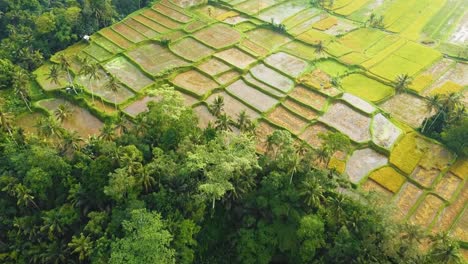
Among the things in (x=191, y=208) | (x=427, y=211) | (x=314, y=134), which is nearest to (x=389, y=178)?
(x=427, y=211)

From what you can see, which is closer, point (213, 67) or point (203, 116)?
point (203, 116)

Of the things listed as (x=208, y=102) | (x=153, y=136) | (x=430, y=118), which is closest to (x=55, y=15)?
(x=208, y=102)

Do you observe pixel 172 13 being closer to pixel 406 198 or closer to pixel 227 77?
pixel 227 77

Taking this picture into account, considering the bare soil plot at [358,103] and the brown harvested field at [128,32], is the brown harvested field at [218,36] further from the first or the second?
the bare soil plot at [358,103]

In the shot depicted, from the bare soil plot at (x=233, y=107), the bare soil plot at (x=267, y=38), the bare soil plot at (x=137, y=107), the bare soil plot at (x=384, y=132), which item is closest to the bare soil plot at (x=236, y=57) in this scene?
the bare soil plot at (x=267, y=38)

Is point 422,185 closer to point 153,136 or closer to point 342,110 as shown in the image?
point 342,110

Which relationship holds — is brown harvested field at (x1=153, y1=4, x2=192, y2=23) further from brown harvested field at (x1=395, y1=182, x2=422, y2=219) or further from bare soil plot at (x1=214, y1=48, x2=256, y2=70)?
brown harvested field at (x1=395, y1=182, x2=422, y2=219)
